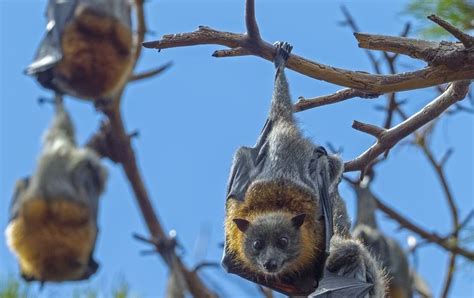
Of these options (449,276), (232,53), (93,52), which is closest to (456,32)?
(232,53)

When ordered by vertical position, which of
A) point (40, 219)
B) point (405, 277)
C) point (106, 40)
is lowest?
point (405, 277)

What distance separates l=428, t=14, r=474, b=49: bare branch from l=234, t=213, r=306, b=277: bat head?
4.24 ft

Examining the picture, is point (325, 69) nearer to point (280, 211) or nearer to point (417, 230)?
point (280, 211)

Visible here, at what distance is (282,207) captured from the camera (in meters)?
5.58

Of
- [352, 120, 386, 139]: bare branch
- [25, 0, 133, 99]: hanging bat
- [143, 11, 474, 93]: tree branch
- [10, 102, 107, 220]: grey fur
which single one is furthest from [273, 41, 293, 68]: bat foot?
[10, 102, 107, 220]: grey fur

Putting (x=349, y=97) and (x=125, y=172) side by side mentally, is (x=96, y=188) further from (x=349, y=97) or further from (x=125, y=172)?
(x=349, y=97)

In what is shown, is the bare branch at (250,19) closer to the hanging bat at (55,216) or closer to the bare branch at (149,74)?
the bare branch at (149,74)

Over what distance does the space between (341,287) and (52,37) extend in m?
8.78

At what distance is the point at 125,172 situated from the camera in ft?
37.9

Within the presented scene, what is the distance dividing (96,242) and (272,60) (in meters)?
11.5

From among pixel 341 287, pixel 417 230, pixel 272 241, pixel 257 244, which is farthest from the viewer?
pixel 417 230

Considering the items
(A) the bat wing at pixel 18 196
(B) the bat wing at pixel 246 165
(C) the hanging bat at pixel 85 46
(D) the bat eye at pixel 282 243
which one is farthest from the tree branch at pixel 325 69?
(A) the bat wing at pixel 18 196

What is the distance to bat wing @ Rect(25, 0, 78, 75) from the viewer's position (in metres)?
13.6

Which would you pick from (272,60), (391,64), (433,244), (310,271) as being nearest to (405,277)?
(433,244)
